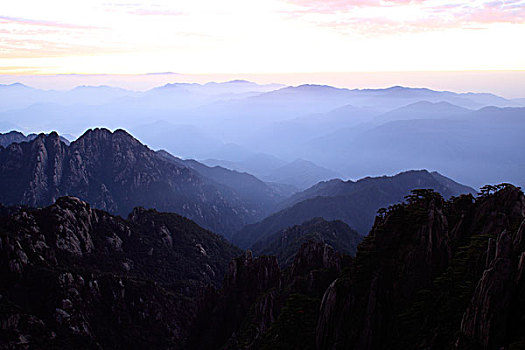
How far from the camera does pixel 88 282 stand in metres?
92.1

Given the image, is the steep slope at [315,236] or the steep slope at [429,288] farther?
the steep slope at [315,236]

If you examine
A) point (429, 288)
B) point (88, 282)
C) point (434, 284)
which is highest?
point (434, 284)

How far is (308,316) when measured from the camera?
44.9 metres

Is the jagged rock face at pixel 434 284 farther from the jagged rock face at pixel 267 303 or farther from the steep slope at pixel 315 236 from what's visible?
the steep slope at pixel 315 236

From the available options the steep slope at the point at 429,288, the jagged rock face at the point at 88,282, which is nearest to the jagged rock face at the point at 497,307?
the steep slope at the point at 429,288

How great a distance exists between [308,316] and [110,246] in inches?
3593

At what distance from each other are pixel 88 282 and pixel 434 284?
259 feet

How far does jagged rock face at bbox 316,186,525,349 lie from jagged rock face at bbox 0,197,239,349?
5785 cm

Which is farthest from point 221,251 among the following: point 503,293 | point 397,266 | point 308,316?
point 503,293

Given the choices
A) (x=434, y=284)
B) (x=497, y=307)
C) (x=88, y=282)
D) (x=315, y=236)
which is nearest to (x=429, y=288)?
(x=434, y=284)

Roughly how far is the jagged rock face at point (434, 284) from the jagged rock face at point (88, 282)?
190 ft

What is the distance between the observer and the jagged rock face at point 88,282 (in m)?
79.6

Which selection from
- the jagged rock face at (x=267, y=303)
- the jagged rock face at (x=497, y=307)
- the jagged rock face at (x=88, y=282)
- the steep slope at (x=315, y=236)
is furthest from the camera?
the steep slope at (x=315, y=236)

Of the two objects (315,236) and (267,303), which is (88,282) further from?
(315,236)
